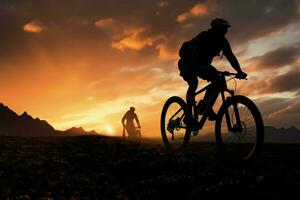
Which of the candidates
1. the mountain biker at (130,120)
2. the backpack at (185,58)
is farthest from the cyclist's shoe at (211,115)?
the mountain biker at (130,120)

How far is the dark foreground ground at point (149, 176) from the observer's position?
812 centimetres

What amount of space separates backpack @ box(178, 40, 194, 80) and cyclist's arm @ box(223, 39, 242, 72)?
1.46 m

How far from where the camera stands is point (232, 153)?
12562mm

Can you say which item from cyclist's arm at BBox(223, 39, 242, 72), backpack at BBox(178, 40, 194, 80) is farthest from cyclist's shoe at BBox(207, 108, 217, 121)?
backpack at BBox(178, 40, 194, 80)

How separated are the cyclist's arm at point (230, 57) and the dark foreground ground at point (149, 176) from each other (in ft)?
8.89

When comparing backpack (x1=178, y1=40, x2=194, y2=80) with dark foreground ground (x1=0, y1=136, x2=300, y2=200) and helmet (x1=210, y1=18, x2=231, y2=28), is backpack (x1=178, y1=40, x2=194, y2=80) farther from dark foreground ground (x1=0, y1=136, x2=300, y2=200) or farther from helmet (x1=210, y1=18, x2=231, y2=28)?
dark foreground ground (x1=0, y1=136, x2=300, y2=200)

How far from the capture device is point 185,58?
13758 mm

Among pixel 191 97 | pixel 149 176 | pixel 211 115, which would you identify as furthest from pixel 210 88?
pixel 149 176

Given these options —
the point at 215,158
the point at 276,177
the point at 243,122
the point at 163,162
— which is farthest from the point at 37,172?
the point at 276,177

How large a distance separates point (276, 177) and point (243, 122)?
2.66 m

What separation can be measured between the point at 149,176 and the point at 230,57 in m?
4.31

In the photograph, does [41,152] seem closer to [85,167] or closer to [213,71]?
[85,167]

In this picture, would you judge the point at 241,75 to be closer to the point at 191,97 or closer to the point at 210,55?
the point at 210,55

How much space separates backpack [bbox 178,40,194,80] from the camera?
13406mm
